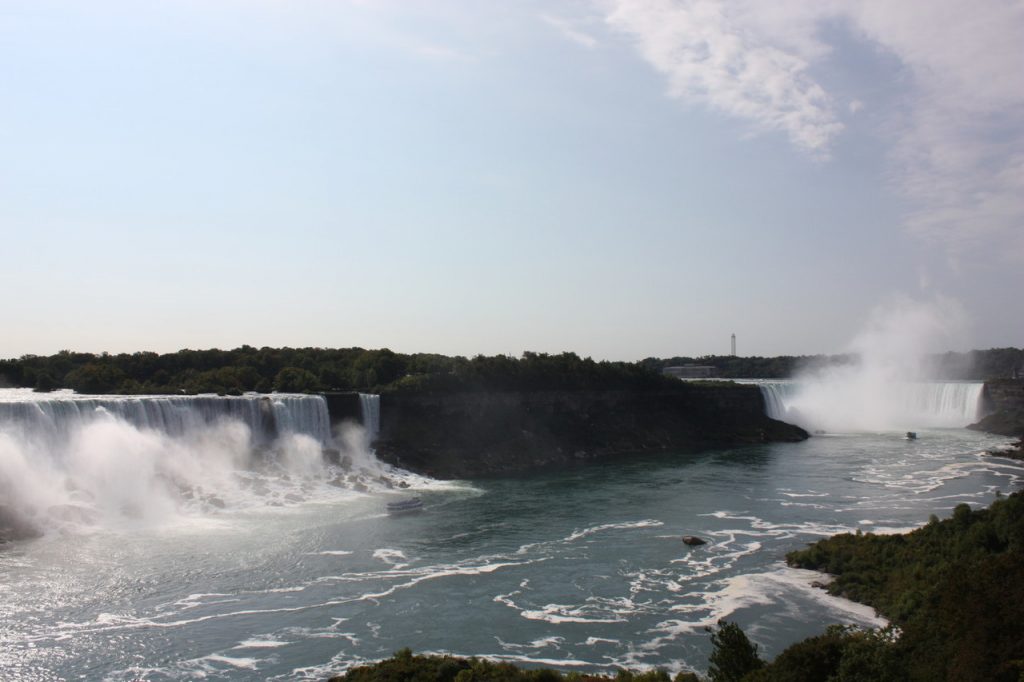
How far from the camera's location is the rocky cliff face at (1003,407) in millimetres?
82875

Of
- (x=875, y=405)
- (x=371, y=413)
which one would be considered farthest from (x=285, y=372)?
(x=875, y=405)

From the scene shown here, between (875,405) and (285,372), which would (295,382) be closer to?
(285,372)

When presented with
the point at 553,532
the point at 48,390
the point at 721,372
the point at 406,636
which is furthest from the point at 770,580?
the point at 721,372

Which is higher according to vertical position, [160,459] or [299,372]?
[299,372]

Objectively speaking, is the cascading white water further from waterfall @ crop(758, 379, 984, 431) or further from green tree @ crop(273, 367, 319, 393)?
waterfall @ crop(758, 379, 984, 431)

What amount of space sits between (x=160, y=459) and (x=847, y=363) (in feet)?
338

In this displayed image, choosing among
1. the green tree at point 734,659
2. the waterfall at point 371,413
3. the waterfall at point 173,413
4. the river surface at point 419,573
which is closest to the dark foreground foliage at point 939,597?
the green tree at point 734,659

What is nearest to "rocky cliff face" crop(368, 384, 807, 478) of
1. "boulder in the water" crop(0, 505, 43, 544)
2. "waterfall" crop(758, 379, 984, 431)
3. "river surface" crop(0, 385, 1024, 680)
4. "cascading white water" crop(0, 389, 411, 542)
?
"cascading white water" crop(0, 389, 411, 542)

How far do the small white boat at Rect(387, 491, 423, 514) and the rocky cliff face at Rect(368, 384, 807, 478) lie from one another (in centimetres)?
1210

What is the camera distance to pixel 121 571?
2905 cm

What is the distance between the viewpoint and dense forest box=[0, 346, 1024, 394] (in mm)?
62219

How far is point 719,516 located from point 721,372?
136m

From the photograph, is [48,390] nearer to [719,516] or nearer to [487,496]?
[487,496]

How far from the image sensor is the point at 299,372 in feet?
213
